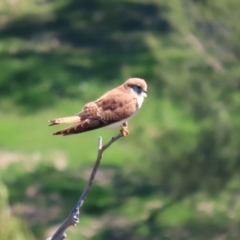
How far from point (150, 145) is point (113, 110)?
666 cm

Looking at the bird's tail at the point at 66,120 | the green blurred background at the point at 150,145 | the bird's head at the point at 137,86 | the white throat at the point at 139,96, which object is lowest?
the bird's tail at the point at 66,120

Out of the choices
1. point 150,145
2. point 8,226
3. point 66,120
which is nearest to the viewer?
point 66,120

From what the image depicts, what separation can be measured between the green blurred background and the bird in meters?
3.54

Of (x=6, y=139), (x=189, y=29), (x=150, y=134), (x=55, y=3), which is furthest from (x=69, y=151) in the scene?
(x=55, y=3)

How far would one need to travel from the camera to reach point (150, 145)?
31.1 ft

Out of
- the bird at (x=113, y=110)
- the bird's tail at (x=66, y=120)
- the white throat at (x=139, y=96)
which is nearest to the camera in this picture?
the bird's tail at (x=66, y=120)

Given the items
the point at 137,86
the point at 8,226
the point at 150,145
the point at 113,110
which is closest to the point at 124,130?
the point at 113,110

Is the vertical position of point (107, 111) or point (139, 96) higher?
point (139, 96)

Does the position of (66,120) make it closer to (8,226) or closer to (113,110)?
(113,110)

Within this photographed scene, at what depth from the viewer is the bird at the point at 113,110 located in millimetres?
2732

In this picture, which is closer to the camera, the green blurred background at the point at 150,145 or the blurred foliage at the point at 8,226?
the blurred foliage at the point at 8,226

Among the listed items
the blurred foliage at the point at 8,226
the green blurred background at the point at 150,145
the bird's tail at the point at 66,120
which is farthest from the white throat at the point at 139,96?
the green blurred background at the point at 150,145

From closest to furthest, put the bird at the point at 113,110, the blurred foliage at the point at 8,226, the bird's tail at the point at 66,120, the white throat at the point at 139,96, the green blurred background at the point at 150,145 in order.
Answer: the bird's tail at the point at 66,120 < the bird at the point at 113,110 < the white throat at the point at 139,96 < the blurred foliage at the point at 8,226 < the green blurred background at the point at 150,145

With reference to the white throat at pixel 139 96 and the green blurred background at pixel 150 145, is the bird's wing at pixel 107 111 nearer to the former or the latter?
the white throat at pixel 139 96
